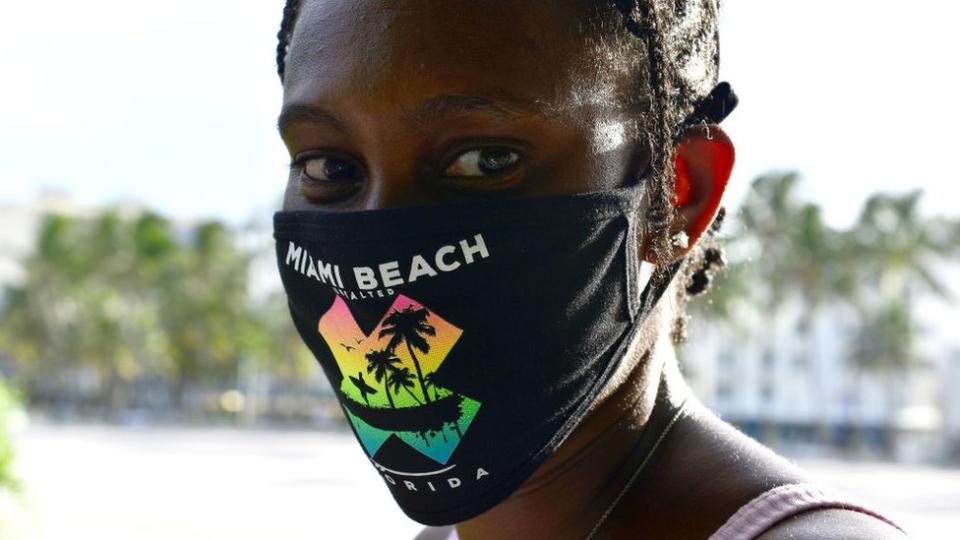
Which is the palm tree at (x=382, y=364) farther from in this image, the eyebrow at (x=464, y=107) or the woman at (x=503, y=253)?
the eyebrow at (x=464, y=107)

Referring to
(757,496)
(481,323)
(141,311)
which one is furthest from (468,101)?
(141,311)

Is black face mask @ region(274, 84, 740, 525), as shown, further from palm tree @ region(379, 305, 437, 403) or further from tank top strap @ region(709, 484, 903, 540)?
tank top strap @ region(709, 484, 903, 540)

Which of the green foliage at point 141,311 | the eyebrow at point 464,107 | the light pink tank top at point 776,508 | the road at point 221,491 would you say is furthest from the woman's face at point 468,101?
the green foliage at point 141,311

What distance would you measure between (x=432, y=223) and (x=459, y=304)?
9 cm

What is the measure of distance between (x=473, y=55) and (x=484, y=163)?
4.3 inches

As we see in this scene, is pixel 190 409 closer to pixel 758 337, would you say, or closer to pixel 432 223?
pixel 758 337

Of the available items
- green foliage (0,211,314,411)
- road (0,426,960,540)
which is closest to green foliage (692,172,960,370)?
road (0,426,960,540)

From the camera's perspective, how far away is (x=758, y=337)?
52.4 meters

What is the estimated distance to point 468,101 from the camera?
1.05m

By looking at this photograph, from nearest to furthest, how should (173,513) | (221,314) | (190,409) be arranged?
1. (173,513)
2. (221,314)
3. (190,409)

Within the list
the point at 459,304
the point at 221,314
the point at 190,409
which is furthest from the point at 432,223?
the point at 190,409

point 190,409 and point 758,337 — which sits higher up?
point 758,337

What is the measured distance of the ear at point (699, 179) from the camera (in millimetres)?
1225

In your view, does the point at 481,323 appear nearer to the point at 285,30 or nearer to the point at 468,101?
the point at 468,101
